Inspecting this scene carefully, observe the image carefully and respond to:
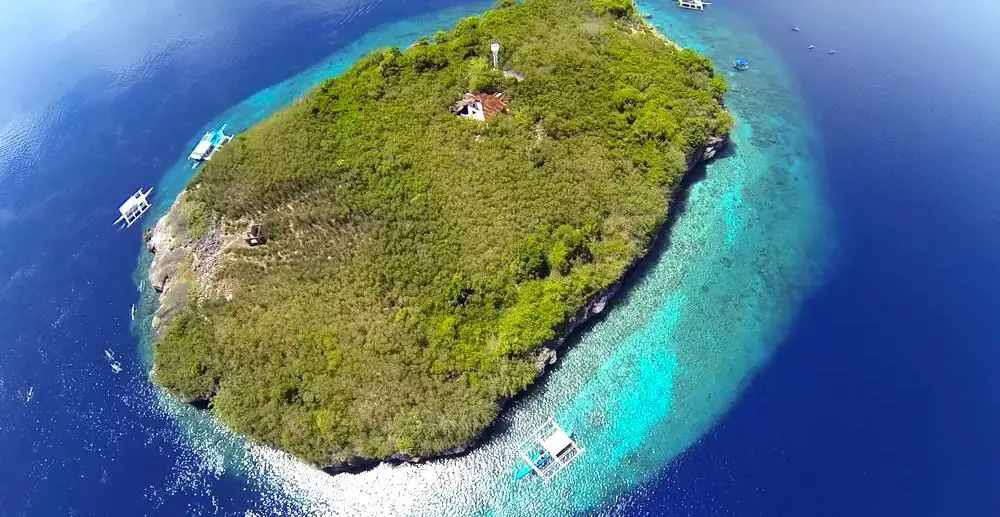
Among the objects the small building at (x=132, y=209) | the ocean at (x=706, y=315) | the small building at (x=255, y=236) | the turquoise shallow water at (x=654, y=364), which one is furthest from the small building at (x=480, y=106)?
the small building at (x=132, y=209)

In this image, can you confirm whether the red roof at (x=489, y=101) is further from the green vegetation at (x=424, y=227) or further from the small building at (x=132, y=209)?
the small building at (x=132, y=209)

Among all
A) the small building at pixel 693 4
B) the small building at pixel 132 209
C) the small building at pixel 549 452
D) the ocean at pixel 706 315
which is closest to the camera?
the ocean at pixel 706 315

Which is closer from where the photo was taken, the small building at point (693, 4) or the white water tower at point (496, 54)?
the white water tower at point (496, 54)

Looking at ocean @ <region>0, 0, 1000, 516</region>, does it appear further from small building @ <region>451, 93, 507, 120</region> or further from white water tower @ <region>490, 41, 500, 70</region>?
white water tower @ <region>490, 41, 500, 70</region>

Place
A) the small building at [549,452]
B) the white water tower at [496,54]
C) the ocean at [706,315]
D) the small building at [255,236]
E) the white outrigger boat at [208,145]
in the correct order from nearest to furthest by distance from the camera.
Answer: the ocean at [706,315], the small building at [549,452], the small building at [255,236], the white water tower at [496,54], the white outrigger boat at [208,145]

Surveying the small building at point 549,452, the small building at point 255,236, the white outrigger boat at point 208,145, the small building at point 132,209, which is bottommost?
the small building at point 549,452

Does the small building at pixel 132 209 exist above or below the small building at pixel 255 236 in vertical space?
below

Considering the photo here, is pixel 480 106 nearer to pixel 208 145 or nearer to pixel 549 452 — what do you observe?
pixel 208 145

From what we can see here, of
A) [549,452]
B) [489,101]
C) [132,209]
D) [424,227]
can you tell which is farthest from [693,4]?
[132,209]
